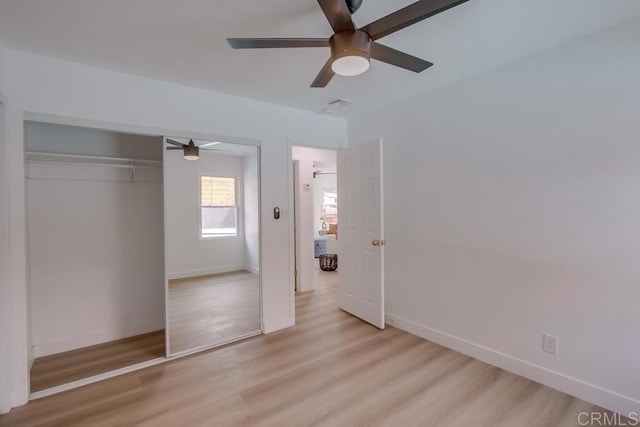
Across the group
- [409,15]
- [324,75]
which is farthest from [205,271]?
A: [409,15]

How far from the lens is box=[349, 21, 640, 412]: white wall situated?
76.4 inches

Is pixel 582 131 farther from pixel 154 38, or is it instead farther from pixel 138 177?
pixel 138 177

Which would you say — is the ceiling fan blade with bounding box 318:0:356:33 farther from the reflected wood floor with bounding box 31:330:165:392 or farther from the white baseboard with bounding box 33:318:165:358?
the white baseboard with bounding box 33:318:165:358

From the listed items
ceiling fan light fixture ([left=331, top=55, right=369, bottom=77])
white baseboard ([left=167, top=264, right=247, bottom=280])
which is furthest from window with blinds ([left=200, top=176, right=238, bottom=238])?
ceiling fan light fixture ([left=331, top=55, right=369, bottom=77])

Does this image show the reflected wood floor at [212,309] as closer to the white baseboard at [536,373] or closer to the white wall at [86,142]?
the white wall at [86,142]

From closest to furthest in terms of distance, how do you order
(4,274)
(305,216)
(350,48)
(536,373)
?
1. (350,48)
2. (4,274)
3. (536,373)
4. (305,216)

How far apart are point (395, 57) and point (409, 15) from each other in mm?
355

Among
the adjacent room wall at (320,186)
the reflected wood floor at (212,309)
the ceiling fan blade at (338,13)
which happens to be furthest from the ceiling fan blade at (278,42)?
the adjacent room wall at (320,186)

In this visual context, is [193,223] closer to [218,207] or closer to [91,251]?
[218,207]

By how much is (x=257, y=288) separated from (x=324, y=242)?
335cm

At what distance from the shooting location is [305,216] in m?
4.74

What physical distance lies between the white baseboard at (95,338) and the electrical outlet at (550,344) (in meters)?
3.62

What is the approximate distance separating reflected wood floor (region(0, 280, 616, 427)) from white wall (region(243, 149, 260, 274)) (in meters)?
0.92

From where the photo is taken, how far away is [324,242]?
21.7ft
